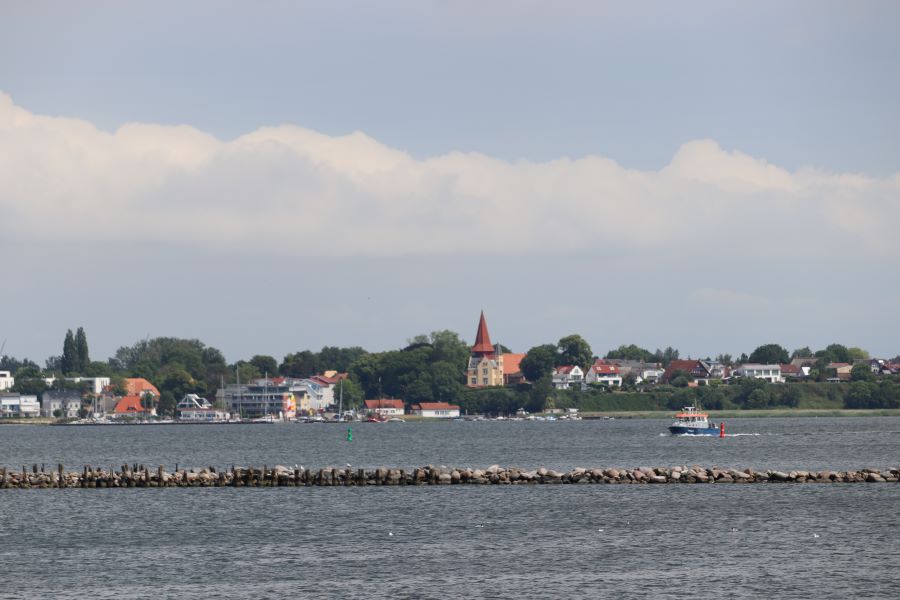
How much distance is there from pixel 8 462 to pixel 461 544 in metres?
82.4

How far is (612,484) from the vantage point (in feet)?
265

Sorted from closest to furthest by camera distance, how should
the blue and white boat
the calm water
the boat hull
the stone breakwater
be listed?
the calm water < the stone breakwater < the boat hull < the blue and white boat

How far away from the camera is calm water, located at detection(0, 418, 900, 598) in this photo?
45094 mm

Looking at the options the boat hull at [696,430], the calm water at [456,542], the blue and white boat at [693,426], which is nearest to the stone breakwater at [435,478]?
the calm water at [456,542]

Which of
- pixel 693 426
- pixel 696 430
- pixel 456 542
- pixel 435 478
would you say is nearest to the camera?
pixel 456 542

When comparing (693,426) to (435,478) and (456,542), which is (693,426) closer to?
(435,478)

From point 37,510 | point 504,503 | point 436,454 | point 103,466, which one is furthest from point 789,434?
point 37,510

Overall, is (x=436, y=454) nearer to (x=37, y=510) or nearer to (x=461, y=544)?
(x=37, y=510)

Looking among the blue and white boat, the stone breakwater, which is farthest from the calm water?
the blue and white boat

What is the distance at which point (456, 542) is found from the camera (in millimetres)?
55719

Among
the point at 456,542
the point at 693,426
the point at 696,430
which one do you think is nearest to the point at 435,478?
the point at 456,542

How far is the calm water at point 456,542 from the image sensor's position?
45094 millimetres

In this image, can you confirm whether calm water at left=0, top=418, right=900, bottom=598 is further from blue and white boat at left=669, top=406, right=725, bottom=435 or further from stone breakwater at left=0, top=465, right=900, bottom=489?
blue and white boat at left=669, top=406, right=725, bottom=435

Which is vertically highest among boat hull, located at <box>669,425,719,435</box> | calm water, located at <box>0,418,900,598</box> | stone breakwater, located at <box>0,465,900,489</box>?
boat hull, located at <box>669,425,719,435</box>
